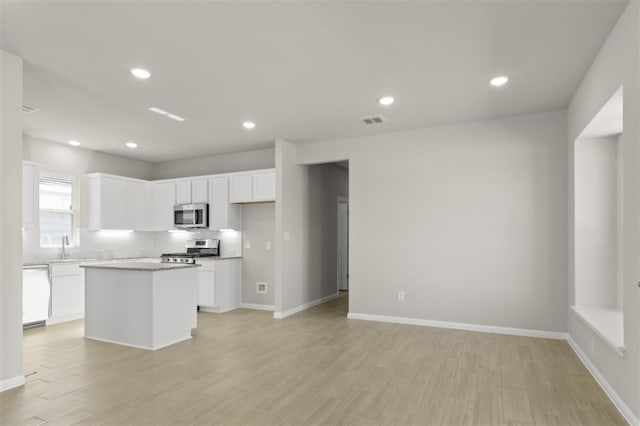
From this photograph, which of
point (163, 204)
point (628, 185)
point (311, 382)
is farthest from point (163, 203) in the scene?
point (628, 185)

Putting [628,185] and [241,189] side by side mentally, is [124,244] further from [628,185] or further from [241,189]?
[628,185]

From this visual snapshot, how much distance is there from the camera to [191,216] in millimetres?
6738

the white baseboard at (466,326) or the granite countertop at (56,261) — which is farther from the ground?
the granite countertop at (56,261)

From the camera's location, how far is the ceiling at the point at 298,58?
253 cm

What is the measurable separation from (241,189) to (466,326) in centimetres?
406

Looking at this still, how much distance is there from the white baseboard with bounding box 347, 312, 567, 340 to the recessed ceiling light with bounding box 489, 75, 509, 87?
2954 millimetres

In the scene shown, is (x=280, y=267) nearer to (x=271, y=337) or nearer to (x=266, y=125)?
(x=271, y=337)

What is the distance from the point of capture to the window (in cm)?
594

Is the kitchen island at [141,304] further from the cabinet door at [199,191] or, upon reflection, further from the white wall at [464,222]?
the cabinet door at [199,191]

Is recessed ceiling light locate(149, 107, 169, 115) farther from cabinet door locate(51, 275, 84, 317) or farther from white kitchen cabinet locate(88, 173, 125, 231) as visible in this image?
cabinet door locate(51, 275, 84, 317)

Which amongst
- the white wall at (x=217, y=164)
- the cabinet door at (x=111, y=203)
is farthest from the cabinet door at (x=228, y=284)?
the cabinet door at (x=111, y=203)

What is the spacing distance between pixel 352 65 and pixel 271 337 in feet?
10.6

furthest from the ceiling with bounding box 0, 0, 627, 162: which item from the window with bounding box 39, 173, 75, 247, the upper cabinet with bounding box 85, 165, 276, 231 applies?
the upper cabinet with bounding box 85, 165, 276, 231

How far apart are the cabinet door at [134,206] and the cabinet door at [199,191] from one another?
1112mm
